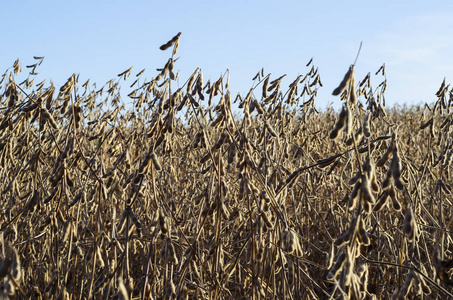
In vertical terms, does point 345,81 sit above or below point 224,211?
above

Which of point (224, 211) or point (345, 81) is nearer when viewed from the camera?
point (345, 81)

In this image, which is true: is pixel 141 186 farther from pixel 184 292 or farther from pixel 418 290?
pixel 418 290

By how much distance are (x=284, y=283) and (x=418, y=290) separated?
0.52 meters

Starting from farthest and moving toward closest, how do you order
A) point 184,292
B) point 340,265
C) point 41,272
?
point 41,272 → point 184,292 → point 340,265

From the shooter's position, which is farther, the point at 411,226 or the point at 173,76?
the point at 173,76

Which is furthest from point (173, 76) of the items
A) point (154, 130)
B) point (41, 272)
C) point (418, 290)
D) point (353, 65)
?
point (41, 272)

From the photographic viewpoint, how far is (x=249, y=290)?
246cm

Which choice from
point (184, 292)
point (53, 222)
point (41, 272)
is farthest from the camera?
point (41, 272)

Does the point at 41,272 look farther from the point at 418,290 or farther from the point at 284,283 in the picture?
the point at 418,290

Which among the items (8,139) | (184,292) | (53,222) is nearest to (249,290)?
(184,292)

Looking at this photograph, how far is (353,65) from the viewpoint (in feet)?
4.22

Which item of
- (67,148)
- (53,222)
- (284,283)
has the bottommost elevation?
(284,283)

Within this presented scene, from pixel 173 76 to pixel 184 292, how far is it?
0.92 m

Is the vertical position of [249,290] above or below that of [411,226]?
below
